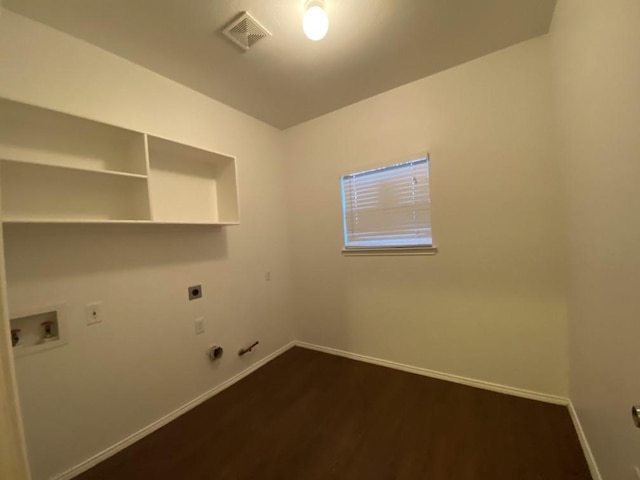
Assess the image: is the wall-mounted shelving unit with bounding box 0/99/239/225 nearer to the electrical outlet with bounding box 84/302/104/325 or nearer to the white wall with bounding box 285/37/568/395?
the electrical outlet with bounding box 84/302/104/325

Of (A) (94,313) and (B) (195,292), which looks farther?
(B) (195,292)

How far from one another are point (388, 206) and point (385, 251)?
0.43 meters

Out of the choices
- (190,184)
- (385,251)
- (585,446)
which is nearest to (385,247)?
(385,251)

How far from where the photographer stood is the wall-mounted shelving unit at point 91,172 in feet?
4.24

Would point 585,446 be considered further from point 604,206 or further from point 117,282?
point 117,282

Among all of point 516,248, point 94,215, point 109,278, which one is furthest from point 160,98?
point 516,248

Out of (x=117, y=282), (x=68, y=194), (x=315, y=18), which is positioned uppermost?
(x=315, y=18)

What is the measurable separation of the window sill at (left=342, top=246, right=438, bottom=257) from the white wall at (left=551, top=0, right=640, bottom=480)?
89cm

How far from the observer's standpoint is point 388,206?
2369 millimetres

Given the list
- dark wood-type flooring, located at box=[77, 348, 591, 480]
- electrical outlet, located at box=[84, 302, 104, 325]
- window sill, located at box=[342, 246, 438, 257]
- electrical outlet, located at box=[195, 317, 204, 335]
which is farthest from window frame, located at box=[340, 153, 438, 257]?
electrical outlet, located at box=[84, 302, 104, 325]

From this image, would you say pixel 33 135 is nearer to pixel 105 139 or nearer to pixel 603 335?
pixel 105 139

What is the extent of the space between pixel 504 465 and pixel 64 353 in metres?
2.55

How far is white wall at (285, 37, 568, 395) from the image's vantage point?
5.71 feet

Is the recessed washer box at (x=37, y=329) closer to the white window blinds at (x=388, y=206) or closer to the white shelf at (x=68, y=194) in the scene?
the white shelf at (x=68, y=194)
